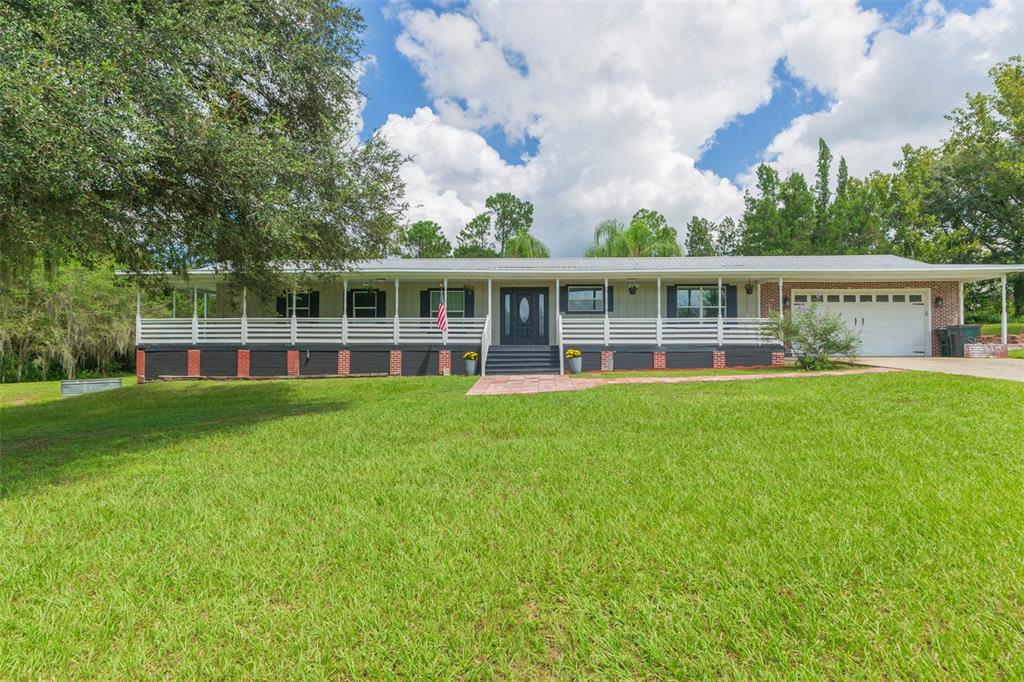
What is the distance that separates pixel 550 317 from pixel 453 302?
327 cm

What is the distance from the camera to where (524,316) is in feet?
51.7

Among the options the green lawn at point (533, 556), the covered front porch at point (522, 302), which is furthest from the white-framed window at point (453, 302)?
the green lawn at point (533, 556)

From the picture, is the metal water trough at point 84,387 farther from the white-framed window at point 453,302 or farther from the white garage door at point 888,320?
the white garage door at point 888,320

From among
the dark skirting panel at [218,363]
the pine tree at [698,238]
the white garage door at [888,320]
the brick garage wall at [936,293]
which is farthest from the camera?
the pine tree at [698,238]

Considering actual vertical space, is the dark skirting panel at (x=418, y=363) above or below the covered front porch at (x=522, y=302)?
below

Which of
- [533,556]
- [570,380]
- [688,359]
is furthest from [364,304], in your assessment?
[533,556]

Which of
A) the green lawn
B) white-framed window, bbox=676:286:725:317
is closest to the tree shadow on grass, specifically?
the green lawn

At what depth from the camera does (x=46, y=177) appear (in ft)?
15.2

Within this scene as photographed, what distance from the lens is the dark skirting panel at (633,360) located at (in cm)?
1357

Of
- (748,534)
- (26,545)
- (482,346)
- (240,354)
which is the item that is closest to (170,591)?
(26,545)

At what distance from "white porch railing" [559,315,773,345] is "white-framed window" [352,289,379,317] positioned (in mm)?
6346

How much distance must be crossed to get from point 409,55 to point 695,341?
1132cm

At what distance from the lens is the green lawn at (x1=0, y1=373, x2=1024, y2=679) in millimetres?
1812

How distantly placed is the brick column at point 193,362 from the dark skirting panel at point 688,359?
44.6 feet
